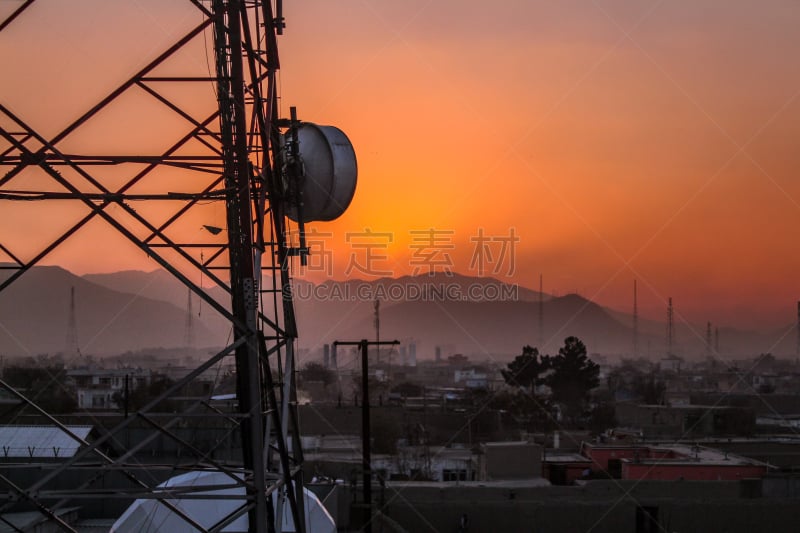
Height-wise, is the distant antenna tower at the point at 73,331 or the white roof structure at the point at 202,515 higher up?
the distant antenna tower at the point at 73,331

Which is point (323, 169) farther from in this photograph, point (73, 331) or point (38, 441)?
point (73, 331)

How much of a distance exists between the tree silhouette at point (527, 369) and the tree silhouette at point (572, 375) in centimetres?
113

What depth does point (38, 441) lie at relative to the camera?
23984 millimetres

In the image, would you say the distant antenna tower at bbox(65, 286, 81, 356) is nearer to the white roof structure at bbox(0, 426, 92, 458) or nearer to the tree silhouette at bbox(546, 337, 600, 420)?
the tree silhouette at bbox(546, 337, 600, 420)

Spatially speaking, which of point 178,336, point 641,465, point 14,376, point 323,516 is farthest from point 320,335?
point 323,516

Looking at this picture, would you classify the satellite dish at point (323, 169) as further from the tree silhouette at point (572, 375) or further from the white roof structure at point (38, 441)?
the tree silhouette at point (572, 375)

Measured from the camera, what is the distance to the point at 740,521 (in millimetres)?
22172

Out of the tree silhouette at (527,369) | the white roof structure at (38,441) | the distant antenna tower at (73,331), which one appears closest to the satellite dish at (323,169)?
the white roof structure at (38,441)

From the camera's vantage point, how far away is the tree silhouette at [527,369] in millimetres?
65312

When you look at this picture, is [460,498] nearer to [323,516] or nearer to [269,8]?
[323,516]

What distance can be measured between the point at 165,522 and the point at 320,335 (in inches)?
6112

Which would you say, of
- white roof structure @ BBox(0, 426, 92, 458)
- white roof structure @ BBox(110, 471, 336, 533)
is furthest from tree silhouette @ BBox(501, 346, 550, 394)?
white roof structure @ BBox(110, 471, 336, 533)

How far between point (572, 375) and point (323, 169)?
53.9m

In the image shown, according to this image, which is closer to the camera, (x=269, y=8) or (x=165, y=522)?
(x=269, y=8)
